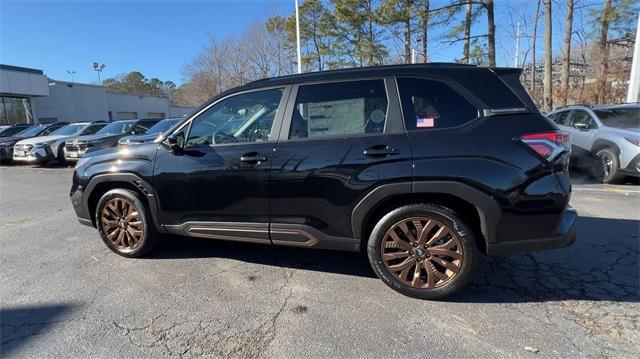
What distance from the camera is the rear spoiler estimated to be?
2.79 m

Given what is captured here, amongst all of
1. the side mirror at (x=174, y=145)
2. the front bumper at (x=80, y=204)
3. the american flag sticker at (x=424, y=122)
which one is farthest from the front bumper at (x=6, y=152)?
the american flag sticker at (x=424, y=122)

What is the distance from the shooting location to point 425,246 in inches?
115

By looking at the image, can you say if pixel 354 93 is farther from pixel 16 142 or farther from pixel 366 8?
pixel 366 8

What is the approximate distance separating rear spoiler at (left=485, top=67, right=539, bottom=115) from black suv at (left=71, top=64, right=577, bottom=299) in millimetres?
12

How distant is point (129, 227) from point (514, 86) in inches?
156

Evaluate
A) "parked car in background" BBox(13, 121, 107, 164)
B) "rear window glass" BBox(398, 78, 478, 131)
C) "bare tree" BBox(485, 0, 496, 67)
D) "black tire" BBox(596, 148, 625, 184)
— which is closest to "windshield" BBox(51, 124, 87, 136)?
"parked car in background" BBox(13, 121, 107, 164)

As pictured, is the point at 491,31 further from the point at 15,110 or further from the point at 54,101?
the point at 54,101

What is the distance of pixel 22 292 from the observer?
3277mm

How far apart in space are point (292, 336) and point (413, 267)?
3.70 ft

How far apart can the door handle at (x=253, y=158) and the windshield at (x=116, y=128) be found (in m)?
11.3

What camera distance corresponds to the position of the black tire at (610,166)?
22.6 feet

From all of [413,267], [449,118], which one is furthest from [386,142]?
[413,267]

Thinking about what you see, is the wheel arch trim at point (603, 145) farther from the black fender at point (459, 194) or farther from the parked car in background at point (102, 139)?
the parked car in background at point (102, 139)

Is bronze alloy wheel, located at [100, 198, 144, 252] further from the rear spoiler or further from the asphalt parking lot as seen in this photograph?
the rear spoiler
